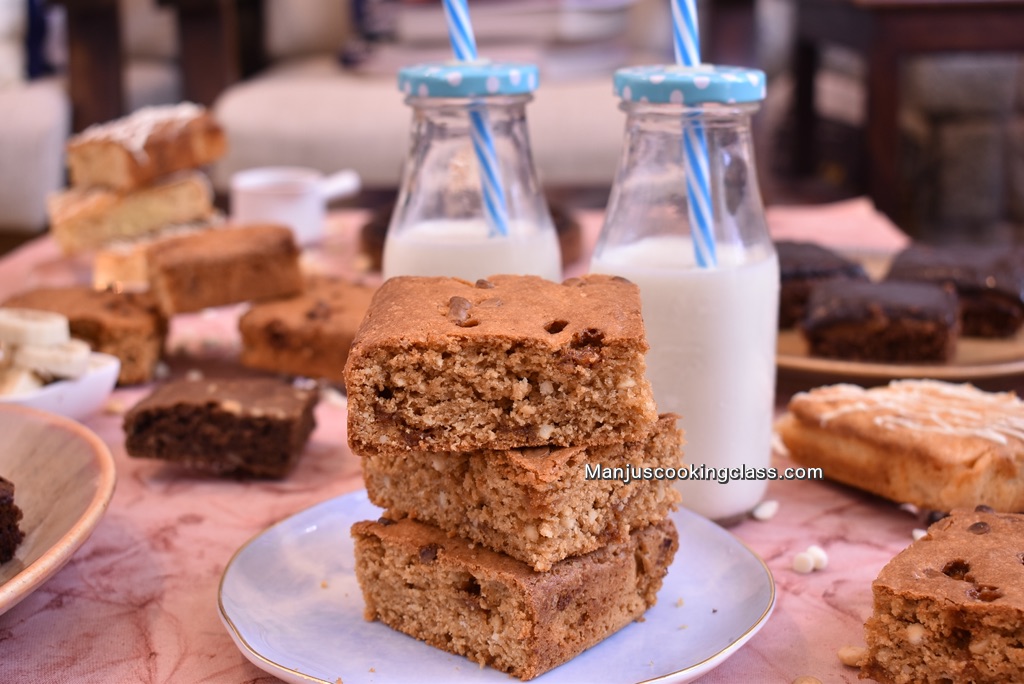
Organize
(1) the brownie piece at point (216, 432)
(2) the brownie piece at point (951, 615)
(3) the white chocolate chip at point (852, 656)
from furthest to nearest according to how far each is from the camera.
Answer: (1) the brownie piece at point (216, 432) → (3) the white chocolate chip at point (852, 656) → (2) the brownie piece at point (951, 615)

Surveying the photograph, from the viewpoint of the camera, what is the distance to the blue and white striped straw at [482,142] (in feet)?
4.23

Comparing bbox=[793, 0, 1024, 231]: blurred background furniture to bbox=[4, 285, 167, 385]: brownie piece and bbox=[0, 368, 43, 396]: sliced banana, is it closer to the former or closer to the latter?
bbox=[4, 285, 167, 385]: brownie piece

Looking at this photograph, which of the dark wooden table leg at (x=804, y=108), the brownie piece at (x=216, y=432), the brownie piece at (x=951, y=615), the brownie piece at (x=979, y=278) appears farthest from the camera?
the dark wooden table leg at (x=804, y=108)

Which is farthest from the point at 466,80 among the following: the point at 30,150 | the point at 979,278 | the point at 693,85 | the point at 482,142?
the point at 30,150

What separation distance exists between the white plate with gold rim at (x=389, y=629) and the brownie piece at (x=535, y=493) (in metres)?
0.09

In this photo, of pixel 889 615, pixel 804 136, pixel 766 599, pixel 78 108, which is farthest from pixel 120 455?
pixel 804 136

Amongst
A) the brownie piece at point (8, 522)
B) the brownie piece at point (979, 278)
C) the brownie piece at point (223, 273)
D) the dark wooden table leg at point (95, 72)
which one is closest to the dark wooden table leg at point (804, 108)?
the dark wooden table leg at point (95, 72)

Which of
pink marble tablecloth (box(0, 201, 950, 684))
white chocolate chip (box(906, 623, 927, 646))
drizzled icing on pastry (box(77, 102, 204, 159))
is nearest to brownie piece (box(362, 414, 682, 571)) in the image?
pink marble tablecloth (box(0, 201, 950, 684))

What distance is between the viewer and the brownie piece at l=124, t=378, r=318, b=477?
1.39 m

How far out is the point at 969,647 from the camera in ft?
2.99

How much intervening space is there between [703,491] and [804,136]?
4.07m

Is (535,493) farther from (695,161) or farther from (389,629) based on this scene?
(695,161)

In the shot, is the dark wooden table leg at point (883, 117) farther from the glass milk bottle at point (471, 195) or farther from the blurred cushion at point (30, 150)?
the blurred cushion at point (30, 150)

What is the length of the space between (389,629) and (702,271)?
506 millimetres
